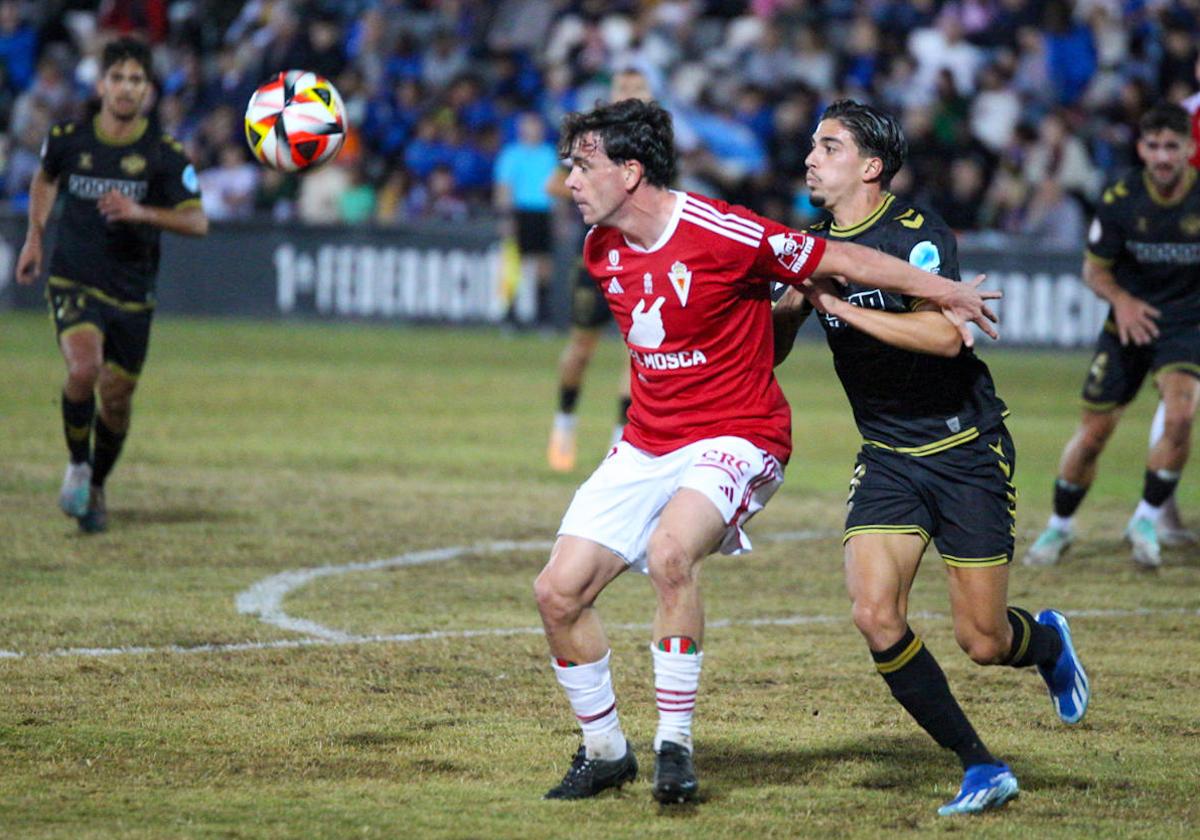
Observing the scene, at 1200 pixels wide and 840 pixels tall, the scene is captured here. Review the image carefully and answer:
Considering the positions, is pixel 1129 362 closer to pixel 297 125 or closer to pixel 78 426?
pixel 297 125

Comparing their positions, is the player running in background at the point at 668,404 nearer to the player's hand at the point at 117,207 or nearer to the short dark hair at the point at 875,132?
the short dark hair at the point at 875,132

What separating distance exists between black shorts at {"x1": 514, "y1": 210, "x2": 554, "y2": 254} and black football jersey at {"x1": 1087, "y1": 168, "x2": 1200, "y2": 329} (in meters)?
14.6

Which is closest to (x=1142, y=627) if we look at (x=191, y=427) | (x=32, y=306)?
(x=191, y=427)

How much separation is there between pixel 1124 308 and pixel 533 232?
49.5 feet

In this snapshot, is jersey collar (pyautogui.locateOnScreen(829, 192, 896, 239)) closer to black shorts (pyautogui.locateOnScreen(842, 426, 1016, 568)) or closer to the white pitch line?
black shorts (pyautogui.locateOnScreen(842, 426, 1016, 568))

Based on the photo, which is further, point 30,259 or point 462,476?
point 462,476

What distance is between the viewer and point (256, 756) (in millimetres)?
5789

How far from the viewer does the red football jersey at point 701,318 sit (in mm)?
5652

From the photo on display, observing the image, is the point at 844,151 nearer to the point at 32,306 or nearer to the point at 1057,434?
the point at 1057,434

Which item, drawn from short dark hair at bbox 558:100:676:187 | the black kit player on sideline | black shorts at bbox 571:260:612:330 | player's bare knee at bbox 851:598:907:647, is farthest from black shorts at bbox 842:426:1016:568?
black shorts at bbox 571:260:612:330

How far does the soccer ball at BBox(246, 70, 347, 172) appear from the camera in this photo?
8484mm

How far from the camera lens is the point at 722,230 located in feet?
18.5

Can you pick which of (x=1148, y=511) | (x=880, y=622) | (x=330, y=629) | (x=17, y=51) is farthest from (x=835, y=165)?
(x=17, y=51)

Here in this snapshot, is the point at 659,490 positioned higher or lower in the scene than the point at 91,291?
higher
